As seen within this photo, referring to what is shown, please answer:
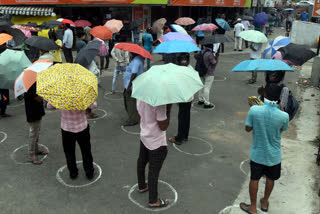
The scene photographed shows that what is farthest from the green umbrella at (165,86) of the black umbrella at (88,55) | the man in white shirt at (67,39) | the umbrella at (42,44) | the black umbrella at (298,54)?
the man in white shirt at (67,39)

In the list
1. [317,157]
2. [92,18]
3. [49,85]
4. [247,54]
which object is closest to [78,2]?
[92,18]

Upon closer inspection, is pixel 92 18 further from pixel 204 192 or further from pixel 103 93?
pixel 204 192

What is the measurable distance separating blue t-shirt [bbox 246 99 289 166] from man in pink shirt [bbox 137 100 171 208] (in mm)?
1095

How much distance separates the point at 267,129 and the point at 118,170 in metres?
2.62

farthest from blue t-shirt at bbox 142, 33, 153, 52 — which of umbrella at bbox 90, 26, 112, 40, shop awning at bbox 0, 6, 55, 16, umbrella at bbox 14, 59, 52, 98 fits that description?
umbrella at bbox 14, 59, 52, 98

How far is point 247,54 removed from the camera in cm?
1609

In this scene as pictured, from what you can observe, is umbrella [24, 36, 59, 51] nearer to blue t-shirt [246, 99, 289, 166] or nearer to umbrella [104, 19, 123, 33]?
umbrella [104, 19, 123, 33]

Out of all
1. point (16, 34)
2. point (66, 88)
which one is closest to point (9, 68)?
point (66, 88)

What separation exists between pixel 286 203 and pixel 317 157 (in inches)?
59.4

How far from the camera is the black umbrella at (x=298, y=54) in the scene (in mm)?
5422

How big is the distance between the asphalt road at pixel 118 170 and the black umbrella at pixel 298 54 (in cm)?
190

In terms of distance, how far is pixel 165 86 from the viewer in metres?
3.32

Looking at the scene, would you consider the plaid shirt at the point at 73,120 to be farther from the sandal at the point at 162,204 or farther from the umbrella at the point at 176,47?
the umbrella at the point at 176,47

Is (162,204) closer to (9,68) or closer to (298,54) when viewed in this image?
(9,68)
